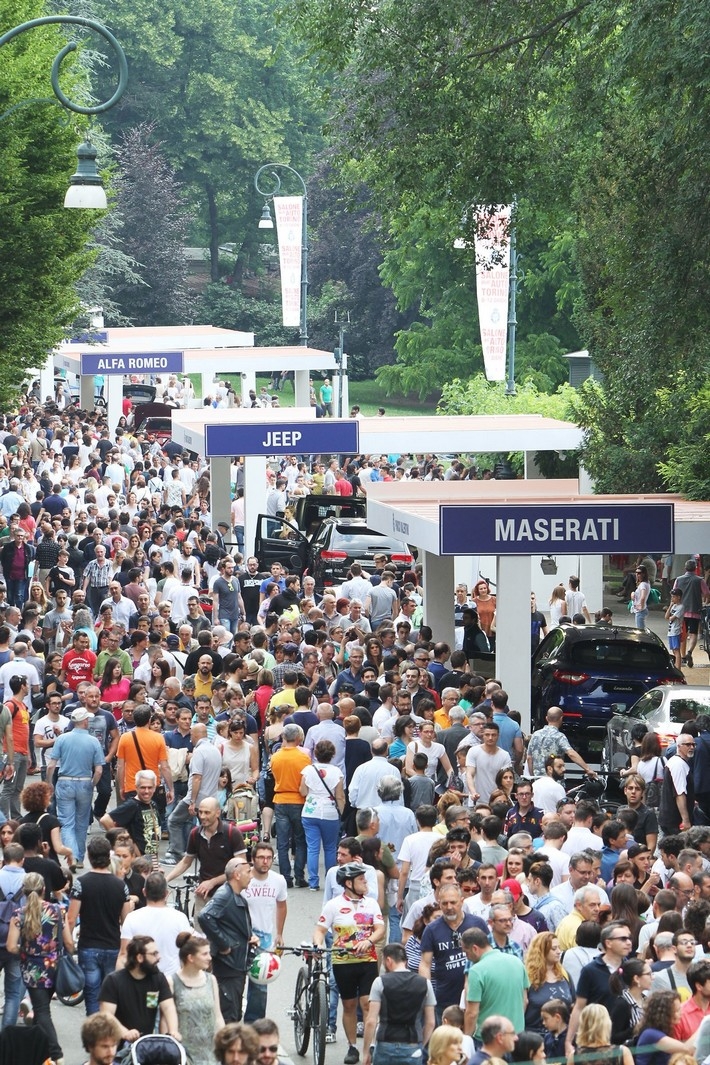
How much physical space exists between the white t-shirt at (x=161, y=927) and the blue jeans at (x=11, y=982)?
3.03ft

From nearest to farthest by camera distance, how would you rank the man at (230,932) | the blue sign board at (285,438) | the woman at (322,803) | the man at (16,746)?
the man at (230,932) < the woman at (322,803) < the man at (16,746) < the blue sign board at (285,438)

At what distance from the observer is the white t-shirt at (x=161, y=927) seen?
10602mm

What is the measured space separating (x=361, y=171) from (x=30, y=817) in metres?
11.3

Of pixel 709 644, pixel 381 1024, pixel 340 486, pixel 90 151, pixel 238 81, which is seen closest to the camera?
pixel 381 1024

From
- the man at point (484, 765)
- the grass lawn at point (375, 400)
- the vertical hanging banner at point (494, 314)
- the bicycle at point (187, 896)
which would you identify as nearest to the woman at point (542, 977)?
the bicycle at point (187, 896)

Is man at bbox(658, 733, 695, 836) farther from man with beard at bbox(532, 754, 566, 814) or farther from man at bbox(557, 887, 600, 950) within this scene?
man at bbox(557, 887, 600, 950)

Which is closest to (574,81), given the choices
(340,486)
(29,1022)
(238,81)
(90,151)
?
(90,151)

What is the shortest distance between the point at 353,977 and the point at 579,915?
54.3 inches

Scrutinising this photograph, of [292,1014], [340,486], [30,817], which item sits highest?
[340,486]

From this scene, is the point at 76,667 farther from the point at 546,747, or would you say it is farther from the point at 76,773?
the point at 546,747

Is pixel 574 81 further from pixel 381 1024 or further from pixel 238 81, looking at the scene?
pixel 238 81

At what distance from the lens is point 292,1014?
12180 mm

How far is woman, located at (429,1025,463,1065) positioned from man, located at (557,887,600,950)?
2292 mm

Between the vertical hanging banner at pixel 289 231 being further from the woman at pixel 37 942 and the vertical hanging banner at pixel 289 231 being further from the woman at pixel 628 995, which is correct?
the woman at pixel 628 995
